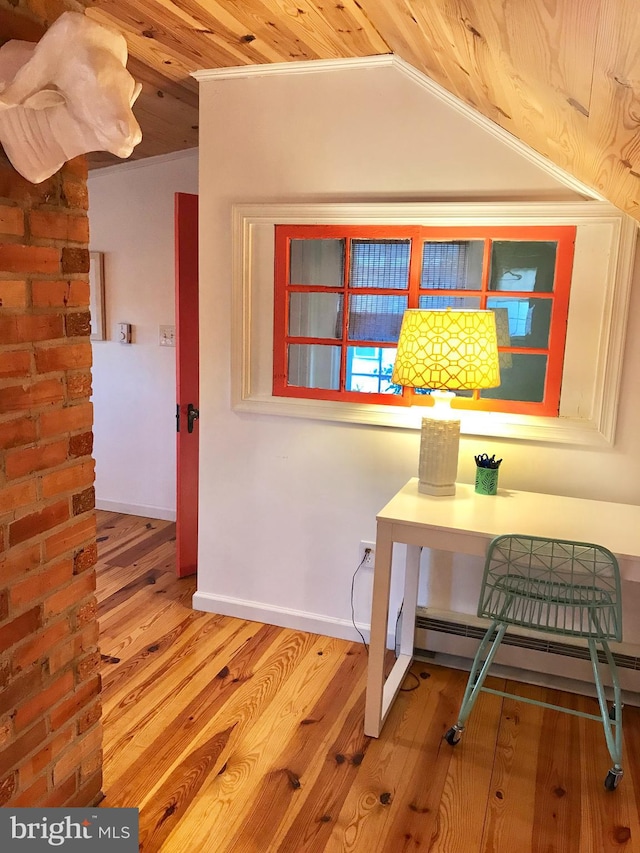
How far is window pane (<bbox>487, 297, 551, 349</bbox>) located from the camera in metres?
2.44

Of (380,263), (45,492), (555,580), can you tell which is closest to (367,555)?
(555,580)

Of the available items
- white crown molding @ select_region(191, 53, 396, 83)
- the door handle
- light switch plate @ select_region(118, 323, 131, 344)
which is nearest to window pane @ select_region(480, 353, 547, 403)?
white crown molding @ select_region(191, 53, 396, 83)

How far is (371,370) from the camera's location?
2715 mm

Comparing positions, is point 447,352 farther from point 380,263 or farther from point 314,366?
point 314,366

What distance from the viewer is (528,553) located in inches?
77.2

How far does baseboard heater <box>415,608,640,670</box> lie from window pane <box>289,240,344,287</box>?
1428 millimetres

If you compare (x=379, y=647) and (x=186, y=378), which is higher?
(x=186, y=378)

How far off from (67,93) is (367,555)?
2.10m

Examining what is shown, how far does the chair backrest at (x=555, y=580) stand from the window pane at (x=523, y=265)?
38.3 inches

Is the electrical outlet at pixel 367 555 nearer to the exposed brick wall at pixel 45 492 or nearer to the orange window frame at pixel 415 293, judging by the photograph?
the orange window frame at pixel 415 293

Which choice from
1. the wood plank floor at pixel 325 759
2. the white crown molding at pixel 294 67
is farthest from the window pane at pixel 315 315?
the wood plank floor at pixel 325 759

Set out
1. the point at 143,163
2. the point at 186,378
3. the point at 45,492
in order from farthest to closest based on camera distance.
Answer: the point at 143,163
the point at 186,378
the point at 45,492

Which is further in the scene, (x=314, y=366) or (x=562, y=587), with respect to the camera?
(x=314, y=366)

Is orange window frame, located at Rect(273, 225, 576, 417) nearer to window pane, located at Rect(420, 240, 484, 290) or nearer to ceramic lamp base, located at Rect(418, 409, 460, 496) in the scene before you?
window pane, located at Rect(420, 240, 484, 290)
